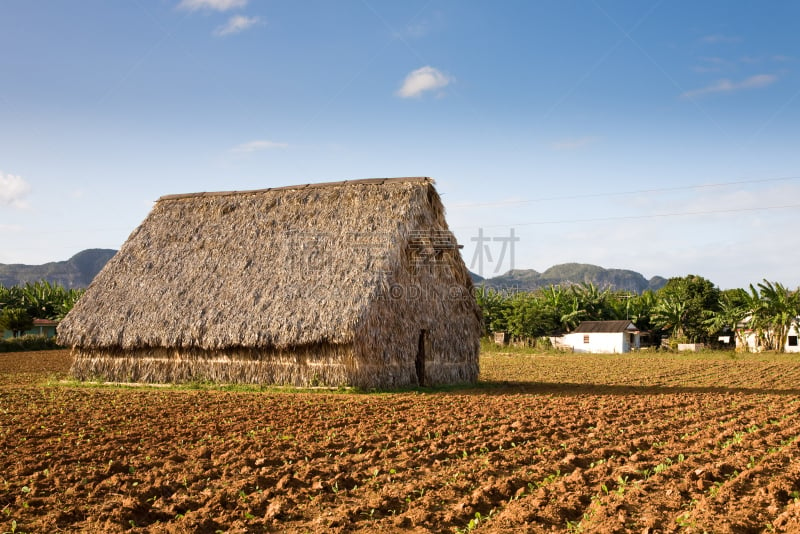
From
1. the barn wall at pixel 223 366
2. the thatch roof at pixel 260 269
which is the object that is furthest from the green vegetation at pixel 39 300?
the barn wall at pixel 223 366

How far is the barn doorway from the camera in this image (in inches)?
715

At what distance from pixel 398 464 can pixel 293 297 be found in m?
9.56

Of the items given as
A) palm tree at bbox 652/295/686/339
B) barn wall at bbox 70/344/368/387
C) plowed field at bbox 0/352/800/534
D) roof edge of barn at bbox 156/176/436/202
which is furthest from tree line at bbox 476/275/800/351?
plowed field at bbox 0/352/800/534

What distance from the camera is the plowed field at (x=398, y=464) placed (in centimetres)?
628

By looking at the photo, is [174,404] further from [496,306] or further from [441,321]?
[496,306]

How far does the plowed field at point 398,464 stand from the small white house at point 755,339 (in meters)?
28.5

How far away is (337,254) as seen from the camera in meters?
18.2

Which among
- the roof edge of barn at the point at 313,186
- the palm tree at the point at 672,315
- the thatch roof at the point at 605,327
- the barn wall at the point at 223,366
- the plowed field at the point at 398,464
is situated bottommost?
the plowed field at the point at 398,464

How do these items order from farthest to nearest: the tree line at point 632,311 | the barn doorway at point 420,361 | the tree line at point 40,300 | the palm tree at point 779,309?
the tree line at point 40,300 < the tree line at point 632,311 < the palm tree at point 779,309 < the barn doorway at point 420,361

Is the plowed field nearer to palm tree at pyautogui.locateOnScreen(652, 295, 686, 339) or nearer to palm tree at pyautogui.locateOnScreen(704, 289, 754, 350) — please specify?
palm tree at pyautogui.locateOnScreen(704, 289, 754, 350)

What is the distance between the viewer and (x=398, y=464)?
27.5 ft

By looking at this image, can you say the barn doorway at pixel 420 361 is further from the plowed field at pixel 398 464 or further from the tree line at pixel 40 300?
the tree line at pixel 40 300

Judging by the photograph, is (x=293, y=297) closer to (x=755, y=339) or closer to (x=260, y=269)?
(x=260, y=269)

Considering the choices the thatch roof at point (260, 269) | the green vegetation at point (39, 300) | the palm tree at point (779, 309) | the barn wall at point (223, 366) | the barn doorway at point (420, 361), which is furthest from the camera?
the green vegetation at point (39, 300)
